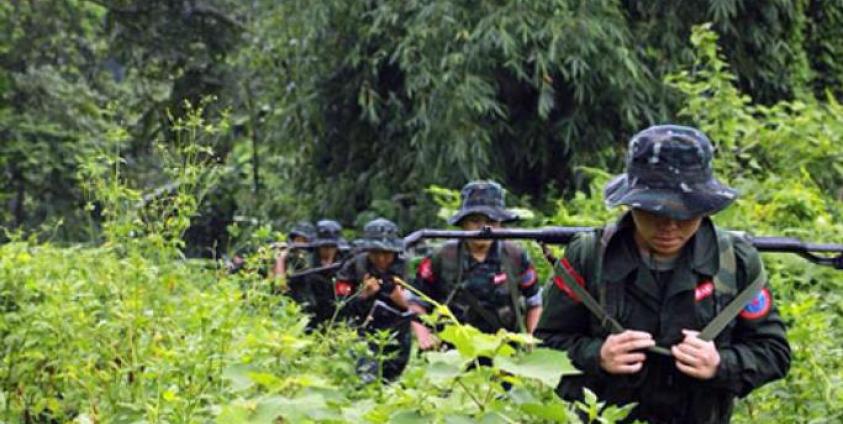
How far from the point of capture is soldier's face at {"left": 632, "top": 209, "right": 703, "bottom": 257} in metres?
3.89

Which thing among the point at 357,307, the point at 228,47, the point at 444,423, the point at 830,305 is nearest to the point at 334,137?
the point at 228,47

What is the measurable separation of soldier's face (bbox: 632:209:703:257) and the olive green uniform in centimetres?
5

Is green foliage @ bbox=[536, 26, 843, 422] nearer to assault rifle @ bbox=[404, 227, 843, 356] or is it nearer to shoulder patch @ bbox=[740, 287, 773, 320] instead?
assault rifle @ bbox=[404, 227, 843, 356]

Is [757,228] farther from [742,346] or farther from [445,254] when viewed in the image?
[742,346]

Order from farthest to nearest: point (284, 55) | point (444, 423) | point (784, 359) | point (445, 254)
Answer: point (284, 55)
point (445, 254)
point (784, 359)
point (444, 423)

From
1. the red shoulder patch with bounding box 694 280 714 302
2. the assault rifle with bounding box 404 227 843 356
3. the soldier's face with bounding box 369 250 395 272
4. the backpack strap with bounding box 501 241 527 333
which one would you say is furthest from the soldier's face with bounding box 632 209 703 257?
the soldier's face with bounding box 369 250 395 272

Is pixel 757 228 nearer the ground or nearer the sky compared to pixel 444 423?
nearer the ground

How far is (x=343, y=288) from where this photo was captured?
9750mm

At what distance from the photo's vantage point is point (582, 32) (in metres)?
13.8

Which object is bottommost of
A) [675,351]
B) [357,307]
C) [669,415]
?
[357,307]

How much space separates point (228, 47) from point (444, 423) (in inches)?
676

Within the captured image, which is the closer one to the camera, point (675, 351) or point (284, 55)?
point (675, 351)

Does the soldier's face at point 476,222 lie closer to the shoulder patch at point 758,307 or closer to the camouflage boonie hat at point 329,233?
the camouflage boonie hat at point 329,233

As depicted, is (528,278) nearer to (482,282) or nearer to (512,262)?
(512,262)
